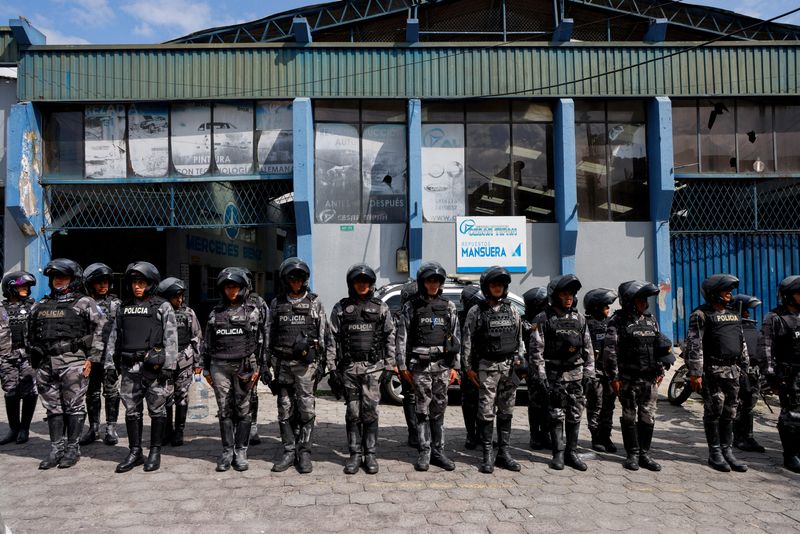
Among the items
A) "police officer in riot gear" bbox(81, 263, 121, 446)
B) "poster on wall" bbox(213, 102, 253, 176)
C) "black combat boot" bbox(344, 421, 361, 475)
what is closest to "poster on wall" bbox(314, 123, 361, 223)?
"poster on wall" bbox(213, 102, 253, 176)

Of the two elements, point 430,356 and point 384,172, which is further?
point 384,172

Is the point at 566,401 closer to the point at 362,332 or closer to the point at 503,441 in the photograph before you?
the point at 503,441

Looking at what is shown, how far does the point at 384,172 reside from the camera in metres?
13.0

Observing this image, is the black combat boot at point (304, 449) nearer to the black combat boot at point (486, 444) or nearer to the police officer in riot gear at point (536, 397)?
the black combat boot at point (486, 444)

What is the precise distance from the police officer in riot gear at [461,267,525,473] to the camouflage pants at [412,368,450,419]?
29cm

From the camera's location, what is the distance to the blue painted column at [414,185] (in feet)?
40.5

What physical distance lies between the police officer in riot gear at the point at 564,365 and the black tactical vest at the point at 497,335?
0.26 meters

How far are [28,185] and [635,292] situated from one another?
1301cm

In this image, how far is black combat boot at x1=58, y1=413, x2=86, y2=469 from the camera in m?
5.34

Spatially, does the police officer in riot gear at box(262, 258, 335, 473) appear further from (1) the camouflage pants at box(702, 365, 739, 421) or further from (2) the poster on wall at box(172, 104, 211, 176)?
(2) the poster on wall at box(172, 104, 211, 176)

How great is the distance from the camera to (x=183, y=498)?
448 cm

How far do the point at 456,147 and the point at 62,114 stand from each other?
9.60 metres

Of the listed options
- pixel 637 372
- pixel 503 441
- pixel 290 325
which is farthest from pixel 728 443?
pixel 290 325

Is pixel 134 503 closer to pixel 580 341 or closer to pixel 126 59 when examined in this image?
pixel 580 341
